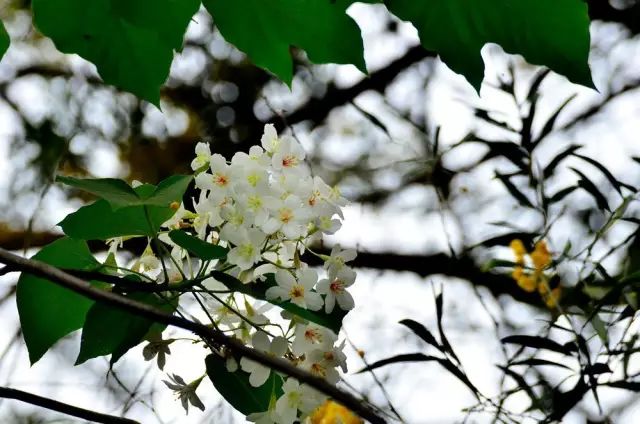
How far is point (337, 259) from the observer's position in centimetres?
69

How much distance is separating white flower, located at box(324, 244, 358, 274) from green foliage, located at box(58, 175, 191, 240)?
0.13 metres

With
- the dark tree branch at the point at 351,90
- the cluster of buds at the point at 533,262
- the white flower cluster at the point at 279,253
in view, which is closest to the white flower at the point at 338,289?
the white flower cluster at the point at 279,253

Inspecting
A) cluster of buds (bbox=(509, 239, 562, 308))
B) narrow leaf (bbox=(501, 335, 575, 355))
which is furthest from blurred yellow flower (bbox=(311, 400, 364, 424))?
cluster of buds (bbox=(509, 239, 562, 308))

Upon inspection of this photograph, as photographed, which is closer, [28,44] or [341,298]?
[341,298]

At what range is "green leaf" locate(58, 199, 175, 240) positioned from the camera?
584mm

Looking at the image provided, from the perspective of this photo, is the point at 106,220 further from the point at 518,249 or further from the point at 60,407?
the point at 518,249

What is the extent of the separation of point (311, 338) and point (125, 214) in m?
0.17

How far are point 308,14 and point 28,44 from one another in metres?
2.01

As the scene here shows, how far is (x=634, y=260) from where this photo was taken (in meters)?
1.41

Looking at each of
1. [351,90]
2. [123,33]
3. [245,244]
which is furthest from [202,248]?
[351,90]

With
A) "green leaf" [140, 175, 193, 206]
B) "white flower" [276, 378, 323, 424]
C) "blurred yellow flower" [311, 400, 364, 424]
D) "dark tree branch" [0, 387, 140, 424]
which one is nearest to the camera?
"dark tree branch" [0, 387, 140, 424]

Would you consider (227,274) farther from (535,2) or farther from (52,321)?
(535,2)

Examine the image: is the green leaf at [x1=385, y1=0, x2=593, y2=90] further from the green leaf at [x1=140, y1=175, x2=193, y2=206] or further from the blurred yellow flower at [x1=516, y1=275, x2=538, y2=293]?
the blurred yellow flower at [x1=516, y1=275, x2=538, y2=293]

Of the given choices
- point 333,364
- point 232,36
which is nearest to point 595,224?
point 333,364
